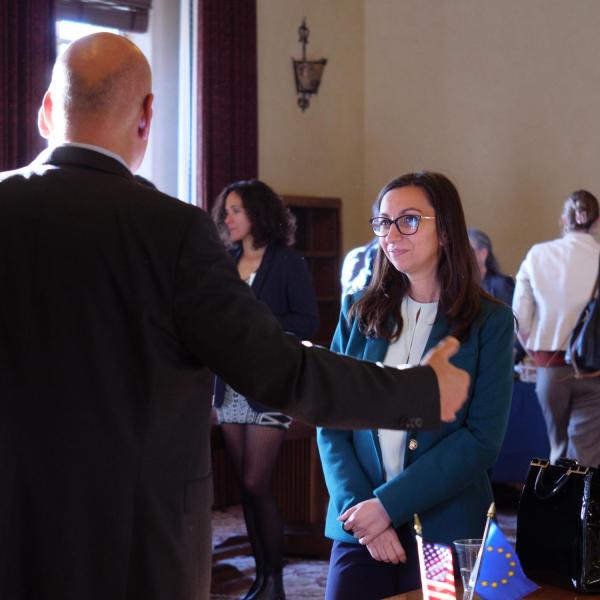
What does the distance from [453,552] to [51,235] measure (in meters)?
1.07

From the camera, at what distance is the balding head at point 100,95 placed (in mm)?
1681

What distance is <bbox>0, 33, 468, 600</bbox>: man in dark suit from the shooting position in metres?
1.57

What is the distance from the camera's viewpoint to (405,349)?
2471 millimetres

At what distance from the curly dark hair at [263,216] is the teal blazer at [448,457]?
2.15 m

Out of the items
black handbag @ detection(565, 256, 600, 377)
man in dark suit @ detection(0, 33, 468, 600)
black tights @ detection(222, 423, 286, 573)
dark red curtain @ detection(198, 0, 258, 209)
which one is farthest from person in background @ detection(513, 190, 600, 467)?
man in dark suit @ detection(0, 33, 468, 600)

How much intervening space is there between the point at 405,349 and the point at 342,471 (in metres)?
0.33

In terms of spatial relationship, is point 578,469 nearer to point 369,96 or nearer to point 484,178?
point 484,178

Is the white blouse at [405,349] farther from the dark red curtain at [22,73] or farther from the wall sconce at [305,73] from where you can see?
the wall sconce at [305,73]

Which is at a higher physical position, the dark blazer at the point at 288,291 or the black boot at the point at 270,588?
the dark blazer at the point at 288,291

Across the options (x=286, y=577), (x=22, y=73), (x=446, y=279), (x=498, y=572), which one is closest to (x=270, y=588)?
(x=286, y=577)

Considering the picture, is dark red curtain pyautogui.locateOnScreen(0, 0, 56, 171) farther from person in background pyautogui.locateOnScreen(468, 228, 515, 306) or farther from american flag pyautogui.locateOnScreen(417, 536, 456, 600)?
american flag pyautogui.locateOnScreen(417, 536, 456, 600)

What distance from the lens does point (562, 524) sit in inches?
88.1

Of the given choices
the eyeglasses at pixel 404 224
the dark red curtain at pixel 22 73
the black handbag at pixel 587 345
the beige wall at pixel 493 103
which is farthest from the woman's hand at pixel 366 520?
the beige wall at pixel 493 103

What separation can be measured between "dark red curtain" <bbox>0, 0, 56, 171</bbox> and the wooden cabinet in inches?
92.6
